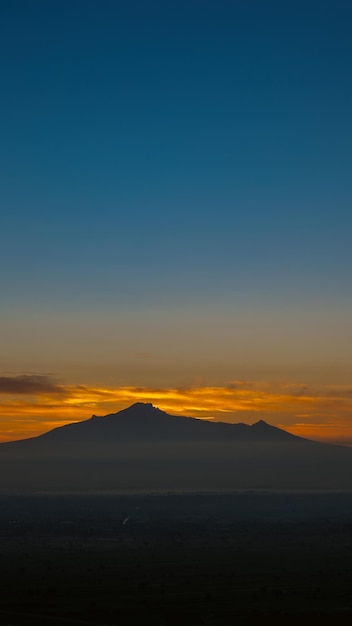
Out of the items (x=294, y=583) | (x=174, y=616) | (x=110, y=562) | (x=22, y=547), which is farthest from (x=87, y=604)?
(x=22, y=547)

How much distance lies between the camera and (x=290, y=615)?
56719 mm

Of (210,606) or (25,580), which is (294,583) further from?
(25,580)

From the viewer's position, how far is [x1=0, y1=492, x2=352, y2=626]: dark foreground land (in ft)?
→ 188

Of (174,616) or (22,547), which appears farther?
(22,547)

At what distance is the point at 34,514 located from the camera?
18500 cm

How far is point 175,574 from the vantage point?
256ft

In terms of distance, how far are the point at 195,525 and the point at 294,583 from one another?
263ft

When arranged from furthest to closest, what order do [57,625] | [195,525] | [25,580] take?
[195,525], [25,580], [57,625]

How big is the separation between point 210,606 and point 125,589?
9620 mm

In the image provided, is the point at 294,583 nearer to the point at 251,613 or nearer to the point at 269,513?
the point at 251,613

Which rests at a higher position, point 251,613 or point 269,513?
point 269,513

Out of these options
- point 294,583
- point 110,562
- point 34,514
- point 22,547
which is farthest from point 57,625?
point 34,514

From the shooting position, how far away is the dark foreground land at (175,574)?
188 ft

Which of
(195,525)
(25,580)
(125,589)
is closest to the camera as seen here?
(125,589)
